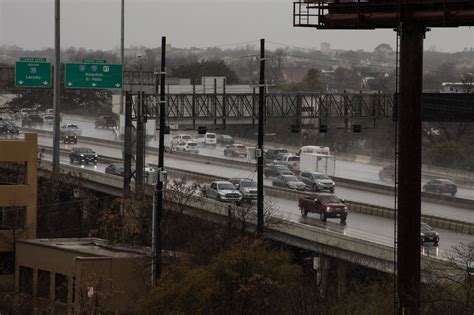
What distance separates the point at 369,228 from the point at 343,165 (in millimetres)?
25752

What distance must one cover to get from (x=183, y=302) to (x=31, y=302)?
7399 millimetres

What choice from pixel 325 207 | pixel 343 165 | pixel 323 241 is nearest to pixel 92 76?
pixel 325 207

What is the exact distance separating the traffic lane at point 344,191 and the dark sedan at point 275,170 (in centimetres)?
61

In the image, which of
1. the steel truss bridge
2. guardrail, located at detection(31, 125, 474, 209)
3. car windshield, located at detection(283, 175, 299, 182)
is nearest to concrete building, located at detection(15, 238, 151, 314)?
the steel truss bridge

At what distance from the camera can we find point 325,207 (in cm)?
3750

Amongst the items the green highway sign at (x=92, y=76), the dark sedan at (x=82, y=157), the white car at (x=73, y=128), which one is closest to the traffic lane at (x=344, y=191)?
the white car at (x=73, y=128)

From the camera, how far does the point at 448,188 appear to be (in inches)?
1877

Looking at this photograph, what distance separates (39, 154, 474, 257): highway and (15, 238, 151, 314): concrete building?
336 inches

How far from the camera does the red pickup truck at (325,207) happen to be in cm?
3744

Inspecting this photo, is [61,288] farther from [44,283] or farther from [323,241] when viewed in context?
[323,241]

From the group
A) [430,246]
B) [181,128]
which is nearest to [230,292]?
[430,246]

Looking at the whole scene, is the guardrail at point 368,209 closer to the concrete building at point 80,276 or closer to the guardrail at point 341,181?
the guardrail at point 341,181

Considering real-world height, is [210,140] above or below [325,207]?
above

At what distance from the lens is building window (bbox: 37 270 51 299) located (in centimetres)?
2734
